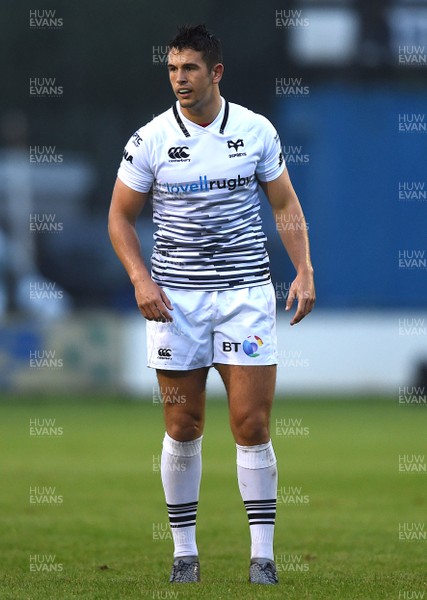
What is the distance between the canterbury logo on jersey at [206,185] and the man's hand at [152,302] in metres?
0.45

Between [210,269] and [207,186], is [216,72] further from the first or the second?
[210,269]

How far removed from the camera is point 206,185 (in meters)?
6.44

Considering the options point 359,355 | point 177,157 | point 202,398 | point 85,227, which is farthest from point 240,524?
point 85,227

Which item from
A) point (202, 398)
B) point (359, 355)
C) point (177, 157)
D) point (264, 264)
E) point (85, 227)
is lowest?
point (359, 355)

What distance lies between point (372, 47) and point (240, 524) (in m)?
17.1

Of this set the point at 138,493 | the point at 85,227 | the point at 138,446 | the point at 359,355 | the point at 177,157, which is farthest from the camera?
the point at 85,227

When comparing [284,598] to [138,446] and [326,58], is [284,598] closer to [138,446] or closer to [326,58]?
[138,446]

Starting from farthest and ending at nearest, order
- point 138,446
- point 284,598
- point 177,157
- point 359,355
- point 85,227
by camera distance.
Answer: point 85,227 → point 359,355 → point 138,446 → point 177,157 → point 284,598

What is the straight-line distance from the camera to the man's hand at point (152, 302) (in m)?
6.36

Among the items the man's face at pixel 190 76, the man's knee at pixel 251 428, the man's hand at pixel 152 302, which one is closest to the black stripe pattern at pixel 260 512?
the man's knee at pixel 251 428

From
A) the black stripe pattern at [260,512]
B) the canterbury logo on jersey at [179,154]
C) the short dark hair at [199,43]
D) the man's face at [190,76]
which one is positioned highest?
the short dark hair at [199,43]

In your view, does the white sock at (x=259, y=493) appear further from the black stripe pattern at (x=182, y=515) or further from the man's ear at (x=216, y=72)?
the man's ear at (x=216, y=72)

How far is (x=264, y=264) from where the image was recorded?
261 inches

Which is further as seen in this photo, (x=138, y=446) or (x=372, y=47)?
(x=372, y=47)
